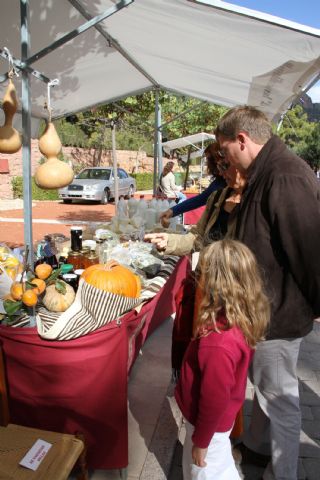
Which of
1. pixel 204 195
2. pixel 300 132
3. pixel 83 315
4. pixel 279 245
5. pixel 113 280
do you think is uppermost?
pixel 300 132

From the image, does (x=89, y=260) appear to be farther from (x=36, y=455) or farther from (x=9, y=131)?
(x=36, y=455)

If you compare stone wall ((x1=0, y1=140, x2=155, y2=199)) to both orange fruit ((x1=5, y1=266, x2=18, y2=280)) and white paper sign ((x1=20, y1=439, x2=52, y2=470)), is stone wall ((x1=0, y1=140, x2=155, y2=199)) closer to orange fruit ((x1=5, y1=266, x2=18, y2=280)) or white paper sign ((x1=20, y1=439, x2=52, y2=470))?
orange fruit ((x1=5, y1=266, x2=18, y2=280))

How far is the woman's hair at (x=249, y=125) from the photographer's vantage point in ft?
5.68

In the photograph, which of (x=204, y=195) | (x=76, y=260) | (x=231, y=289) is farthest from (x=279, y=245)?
(x=204, y=195)

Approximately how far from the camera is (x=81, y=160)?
25.8 m

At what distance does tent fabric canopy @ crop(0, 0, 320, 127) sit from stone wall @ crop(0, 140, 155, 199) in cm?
1129

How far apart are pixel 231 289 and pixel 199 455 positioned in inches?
27.7

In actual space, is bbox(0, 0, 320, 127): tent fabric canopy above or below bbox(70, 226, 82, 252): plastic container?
above

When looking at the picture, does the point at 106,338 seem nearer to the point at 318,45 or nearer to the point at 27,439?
the point at 27,439

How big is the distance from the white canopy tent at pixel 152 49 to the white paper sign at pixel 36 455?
3.08ft

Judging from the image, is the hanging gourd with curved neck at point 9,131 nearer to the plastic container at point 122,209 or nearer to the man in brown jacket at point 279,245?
the man in brown jacket at point 279,245

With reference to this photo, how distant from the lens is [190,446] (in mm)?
1756

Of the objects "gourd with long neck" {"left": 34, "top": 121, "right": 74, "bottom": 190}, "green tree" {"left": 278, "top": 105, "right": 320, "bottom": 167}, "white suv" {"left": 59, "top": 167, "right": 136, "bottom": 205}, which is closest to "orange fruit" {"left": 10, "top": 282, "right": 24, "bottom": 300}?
"gourd with long neck" {"left": 34, "top": 121, "right": 74, "bottom": 190}

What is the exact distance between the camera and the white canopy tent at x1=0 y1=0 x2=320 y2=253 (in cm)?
228
